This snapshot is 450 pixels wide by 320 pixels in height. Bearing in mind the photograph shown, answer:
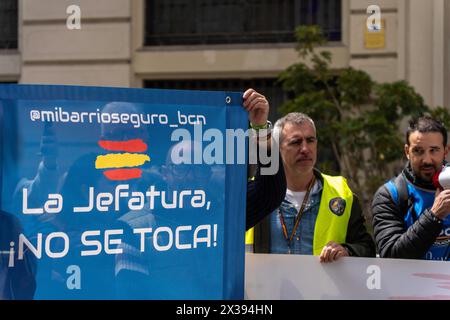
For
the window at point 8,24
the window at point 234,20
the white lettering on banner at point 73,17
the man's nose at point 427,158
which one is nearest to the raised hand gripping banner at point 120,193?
the man's nose at point 427,158

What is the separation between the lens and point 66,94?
10.6 ft

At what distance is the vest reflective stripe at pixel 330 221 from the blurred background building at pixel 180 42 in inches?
229

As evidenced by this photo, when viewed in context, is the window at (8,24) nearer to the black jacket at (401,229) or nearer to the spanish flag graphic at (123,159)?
the black jacket at (401,229)

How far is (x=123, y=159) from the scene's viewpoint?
3.33 metres

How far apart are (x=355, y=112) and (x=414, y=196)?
18.3 feet

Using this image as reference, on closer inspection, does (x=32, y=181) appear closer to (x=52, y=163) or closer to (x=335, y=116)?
(x=52, y=163)

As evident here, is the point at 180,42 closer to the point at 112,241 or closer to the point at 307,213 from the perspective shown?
the point at 307,213

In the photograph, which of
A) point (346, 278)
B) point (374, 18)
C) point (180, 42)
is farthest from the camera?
point (180, 42)

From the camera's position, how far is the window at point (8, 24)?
11012 millimetres

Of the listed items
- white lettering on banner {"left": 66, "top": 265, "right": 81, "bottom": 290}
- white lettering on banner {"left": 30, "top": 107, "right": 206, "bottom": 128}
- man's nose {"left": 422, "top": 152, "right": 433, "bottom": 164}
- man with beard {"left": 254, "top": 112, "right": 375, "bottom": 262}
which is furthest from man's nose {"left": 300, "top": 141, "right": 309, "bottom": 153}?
white lettering on banner {"left": 66, "top": 265, "right": 81, "bottom": 290}

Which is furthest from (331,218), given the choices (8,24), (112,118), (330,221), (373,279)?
(8,24)

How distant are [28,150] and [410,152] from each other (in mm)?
2119

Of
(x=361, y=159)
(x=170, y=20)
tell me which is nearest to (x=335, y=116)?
(x=361, y=159)
